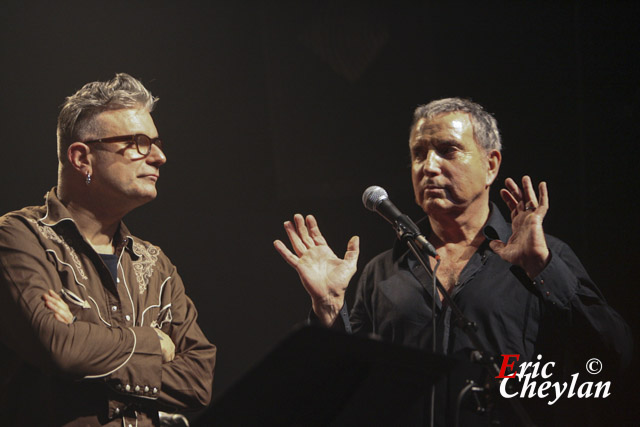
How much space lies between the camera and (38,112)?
10.7 ft

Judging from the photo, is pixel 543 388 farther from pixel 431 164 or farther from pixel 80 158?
pixel 80 158

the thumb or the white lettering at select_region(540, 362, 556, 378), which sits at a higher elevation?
the thumb

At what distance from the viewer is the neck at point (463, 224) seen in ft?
10.7

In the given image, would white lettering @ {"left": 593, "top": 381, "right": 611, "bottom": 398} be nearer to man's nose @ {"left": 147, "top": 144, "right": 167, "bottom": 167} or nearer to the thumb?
the thumb

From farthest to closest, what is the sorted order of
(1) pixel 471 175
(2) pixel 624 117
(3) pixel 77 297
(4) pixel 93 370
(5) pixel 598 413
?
(2) pixel 624 117
(5) pixel 598 413
(1) pixel 471 175
(3) pixel 77 297
(4) pixel 93 370

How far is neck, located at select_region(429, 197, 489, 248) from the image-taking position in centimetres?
325

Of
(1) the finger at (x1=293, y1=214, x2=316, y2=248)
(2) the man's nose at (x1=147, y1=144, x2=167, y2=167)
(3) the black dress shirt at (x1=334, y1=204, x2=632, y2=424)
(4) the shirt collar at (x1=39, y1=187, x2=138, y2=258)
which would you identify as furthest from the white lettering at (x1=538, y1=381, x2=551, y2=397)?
(4) the shirt collar at (x1=39, y1=187, x2=138, y2=258)

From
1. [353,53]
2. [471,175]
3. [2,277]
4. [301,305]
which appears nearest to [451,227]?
[471,175]

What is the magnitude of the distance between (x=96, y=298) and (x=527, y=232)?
1.83 metres

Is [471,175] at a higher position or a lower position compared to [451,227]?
higher

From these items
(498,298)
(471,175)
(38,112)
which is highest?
(38,112)

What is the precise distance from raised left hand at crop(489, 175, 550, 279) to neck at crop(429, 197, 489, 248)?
0.24m

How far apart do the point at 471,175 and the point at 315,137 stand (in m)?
1.09

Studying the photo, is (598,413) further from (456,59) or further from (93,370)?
(93,370)
